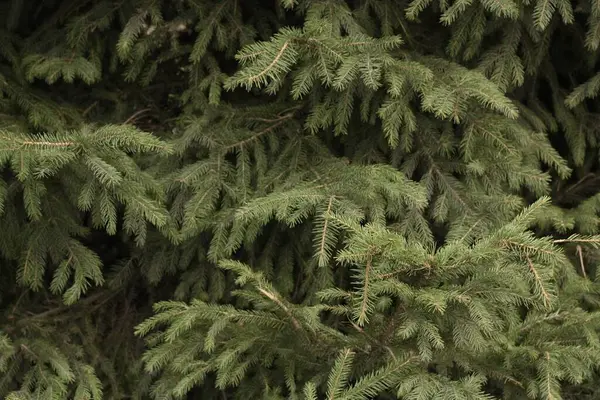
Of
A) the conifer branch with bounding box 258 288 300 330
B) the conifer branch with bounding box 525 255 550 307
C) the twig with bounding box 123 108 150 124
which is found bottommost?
the conifer branch with bounding box 258 288 300 330

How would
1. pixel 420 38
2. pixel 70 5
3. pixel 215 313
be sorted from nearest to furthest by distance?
pixel 215 313 → pixel 420 38 → pixel 70 5

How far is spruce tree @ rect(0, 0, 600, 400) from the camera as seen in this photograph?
2361mm

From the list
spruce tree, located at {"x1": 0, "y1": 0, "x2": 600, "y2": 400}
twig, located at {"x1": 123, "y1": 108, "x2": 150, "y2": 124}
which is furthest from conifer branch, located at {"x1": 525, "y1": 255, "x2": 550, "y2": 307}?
twig, located at {"x1": 123, "y1": 108, "x2": 150, "y2": 124}

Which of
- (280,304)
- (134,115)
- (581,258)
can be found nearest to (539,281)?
(280,304)

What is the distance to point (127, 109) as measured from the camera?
11.7ft

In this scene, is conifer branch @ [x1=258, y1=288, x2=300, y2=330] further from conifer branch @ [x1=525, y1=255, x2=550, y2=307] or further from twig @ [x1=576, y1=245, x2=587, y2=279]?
twig @ [x1=576, y1=245, x2=587, y2=279]

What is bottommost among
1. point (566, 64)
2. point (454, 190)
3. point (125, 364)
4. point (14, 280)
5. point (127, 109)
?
point (125, 364)

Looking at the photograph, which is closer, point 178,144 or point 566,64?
point 178,144

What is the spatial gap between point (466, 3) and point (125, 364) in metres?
2.49

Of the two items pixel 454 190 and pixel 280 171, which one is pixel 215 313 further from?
pixel 454 190

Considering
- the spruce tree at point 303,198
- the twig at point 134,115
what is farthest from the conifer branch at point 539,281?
the twig at point 134,115

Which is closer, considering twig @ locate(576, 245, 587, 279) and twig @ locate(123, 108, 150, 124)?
twig @ locate(576, 245, 587, 279)

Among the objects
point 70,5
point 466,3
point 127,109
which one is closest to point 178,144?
point 127,109

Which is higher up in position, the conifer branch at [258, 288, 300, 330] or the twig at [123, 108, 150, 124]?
the twig at [123, 108, 150, 124]
